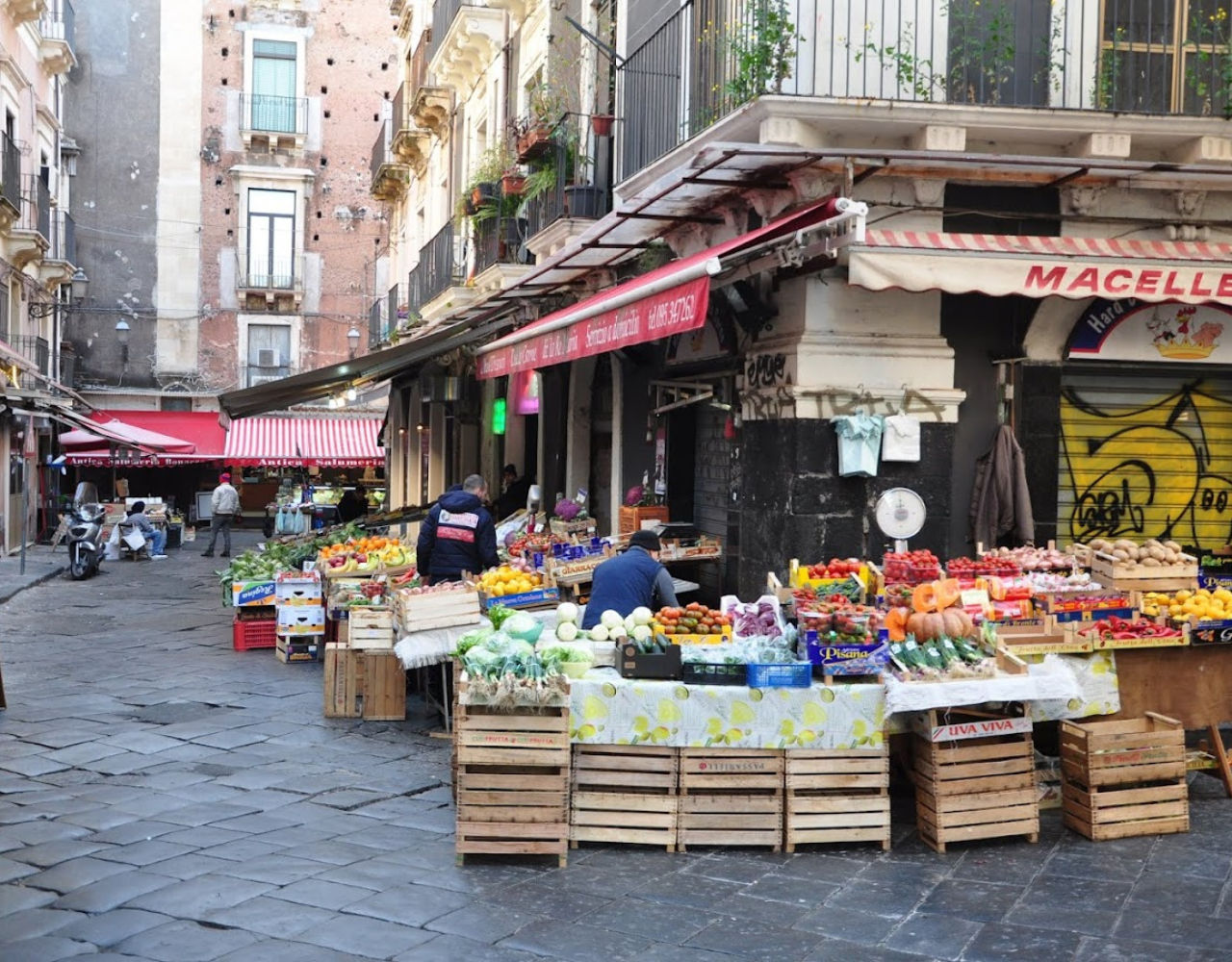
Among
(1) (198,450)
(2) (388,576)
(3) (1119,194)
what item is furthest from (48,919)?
(1) (198,450)

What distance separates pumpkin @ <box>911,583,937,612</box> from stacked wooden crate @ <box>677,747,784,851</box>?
1.18 m

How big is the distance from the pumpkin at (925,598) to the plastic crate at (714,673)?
3.61ft

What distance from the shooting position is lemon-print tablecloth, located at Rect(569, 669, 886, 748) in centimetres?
643

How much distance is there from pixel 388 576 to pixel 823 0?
5.90 m

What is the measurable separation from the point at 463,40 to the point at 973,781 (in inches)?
670

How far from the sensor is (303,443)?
33.4 m

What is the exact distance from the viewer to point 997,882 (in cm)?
601

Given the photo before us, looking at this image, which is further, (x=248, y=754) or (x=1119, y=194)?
(x=1119, y=194)

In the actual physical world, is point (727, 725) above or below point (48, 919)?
above

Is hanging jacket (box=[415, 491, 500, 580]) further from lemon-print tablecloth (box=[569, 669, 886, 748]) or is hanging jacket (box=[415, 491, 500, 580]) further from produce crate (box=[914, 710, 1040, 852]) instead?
produce crate (box=[914, 710, 1040, 852])

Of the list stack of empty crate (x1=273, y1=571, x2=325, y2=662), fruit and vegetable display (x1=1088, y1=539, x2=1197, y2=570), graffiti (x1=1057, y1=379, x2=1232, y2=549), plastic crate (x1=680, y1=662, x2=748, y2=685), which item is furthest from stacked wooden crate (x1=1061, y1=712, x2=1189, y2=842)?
stack of empty crate (x1=273, y1=571, x2=325, y2=662)

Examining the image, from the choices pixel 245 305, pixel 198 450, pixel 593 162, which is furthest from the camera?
pixel 245 305

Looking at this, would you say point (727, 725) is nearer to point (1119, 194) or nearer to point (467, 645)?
point (467, 645)

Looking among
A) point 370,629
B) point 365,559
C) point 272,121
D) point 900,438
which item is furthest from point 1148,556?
point 272,121
